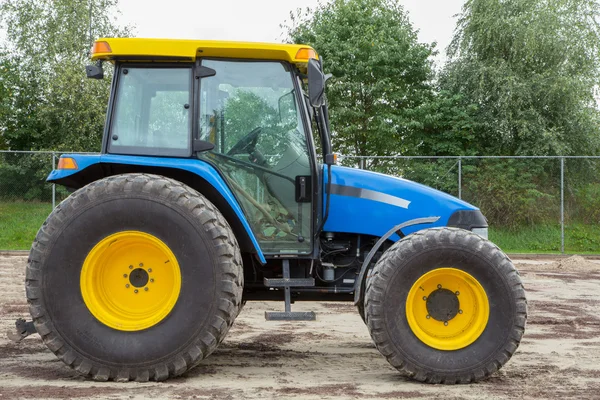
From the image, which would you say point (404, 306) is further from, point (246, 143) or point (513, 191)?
point (513, 191)

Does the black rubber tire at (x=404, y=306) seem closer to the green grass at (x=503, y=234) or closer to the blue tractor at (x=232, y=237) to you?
the blue tractor at (x=232, y=237)

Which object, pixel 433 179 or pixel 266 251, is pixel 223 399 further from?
pixel 433 179

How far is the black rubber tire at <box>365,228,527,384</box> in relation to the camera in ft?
17.9

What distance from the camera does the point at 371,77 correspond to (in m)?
30.5

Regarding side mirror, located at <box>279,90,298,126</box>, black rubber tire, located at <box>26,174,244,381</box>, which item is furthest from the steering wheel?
black rubber tire, located at <box>26,174,244,381</box>

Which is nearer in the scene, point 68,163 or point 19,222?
point 68,163

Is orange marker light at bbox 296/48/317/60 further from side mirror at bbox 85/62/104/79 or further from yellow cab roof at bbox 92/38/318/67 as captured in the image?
side mirror at bbox 85/62/104/79

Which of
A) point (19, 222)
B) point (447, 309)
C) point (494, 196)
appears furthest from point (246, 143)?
point (19, 222)

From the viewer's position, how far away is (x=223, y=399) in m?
4.93

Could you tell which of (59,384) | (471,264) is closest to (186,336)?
(59,384)

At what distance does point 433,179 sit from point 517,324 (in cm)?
1385

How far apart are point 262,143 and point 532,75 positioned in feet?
79.3

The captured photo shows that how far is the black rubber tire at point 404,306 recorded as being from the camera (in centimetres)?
547

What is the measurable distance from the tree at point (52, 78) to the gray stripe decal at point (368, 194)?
25.8 meters
